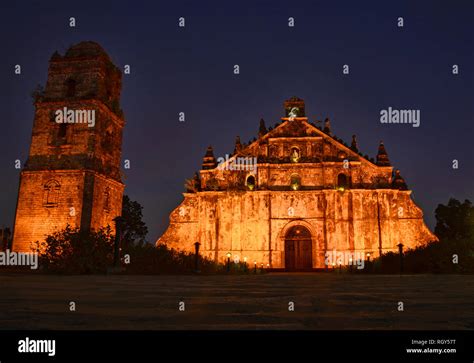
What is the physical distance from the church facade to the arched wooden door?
7cm

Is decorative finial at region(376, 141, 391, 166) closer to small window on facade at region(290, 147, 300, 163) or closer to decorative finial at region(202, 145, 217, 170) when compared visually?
small window on facade at region(290, 147, 300, 163)

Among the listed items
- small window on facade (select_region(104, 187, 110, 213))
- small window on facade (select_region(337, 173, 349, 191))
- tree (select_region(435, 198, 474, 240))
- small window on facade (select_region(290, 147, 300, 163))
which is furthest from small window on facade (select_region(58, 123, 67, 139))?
tree (select_region(435, 198, 474, 240))

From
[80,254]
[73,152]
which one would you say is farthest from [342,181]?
[80,254]

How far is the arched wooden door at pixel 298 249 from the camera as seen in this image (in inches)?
1184

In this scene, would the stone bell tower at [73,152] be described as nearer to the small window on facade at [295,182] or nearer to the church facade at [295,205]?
the church facade at [295,205]

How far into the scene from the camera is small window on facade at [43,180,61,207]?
26906mm

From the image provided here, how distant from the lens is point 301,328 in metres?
2.27

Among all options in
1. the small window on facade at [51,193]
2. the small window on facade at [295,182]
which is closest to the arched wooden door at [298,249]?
the small window on facade at [295,182]

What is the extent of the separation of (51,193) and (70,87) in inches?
317

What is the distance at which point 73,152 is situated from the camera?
1099 inches

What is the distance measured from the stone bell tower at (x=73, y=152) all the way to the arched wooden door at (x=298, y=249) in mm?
13246

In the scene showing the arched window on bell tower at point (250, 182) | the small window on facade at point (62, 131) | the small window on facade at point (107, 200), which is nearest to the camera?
the small window on facade at point (62, 131)

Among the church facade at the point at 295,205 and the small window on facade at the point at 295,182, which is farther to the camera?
the small window on facade at the point at 295,182
